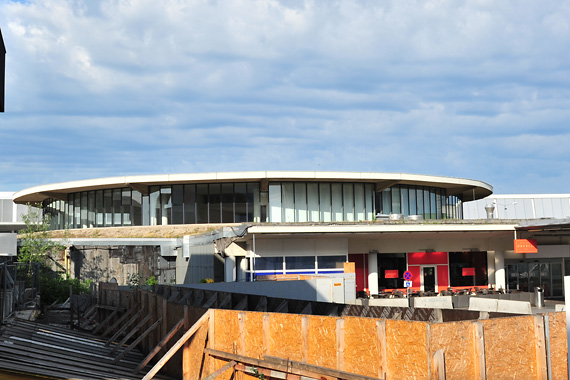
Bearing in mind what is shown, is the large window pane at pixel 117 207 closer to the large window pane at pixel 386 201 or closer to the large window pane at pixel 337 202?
the large window pane at pixel 337 202

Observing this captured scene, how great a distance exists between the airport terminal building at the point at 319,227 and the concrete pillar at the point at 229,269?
0.22 ft

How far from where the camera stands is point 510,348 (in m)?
11.4

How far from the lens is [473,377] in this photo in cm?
1101

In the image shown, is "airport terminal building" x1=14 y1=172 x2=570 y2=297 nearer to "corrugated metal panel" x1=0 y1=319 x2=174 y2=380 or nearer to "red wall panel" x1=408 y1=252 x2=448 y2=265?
"red wall panel" x1=408 y1=252 x2=448 y2=265

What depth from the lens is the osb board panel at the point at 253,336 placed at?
14.3 metres

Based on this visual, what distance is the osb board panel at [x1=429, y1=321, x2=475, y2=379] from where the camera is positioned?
10.7 m

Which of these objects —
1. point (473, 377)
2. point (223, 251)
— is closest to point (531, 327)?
point (473, 377)

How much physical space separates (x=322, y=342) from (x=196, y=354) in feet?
13.3

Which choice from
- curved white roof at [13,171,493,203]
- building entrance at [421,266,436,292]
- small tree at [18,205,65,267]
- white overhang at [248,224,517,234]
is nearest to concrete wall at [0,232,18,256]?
white overhang at [248,224,517,234]

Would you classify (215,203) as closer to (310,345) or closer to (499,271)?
(499,271)

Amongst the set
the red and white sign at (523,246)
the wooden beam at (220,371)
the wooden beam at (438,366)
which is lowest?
the wooden beam at (220,371)

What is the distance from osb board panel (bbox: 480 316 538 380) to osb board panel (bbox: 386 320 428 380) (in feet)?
3.78

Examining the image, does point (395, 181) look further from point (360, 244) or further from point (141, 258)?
point (141, 258)

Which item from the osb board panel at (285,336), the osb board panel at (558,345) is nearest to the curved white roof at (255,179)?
the osb board panel at (285,336)
